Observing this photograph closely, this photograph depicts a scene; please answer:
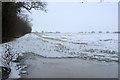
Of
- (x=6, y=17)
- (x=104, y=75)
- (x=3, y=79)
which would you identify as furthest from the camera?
(x=6, y=17)

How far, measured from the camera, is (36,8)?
1479cm

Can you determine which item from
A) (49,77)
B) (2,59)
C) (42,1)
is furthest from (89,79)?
(42,1)

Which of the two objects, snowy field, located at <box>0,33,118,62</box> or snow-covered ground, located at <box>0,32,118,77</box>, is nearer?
snow-covered ground, located at <box>0,32,118,77</box>

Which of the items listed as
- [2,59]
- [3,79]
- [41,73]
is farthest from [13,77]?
[2,59]

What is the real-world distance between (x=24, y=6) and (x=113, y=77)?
40.2 ft

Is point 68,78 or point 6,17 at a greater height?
point 6,17

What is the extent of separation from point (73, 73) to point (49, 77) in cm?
104

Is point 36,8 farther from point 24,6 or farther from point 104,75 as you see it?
point 104,75

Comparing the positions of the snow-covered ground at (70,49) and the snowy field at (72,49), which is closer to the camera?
the snow-covered ground at (70,49)

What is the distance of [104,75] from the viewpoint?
5086 mm

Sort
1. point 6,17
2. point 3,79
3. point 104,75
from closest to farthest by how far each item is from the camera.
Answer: point 3,79
point 104,75
point 6,17

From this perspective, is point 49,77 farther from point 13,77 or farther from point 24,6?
point 24,6

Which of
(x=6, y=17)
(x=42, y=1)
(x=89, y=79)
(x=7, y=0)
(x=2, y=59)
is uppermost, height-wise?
(x=42, y=1)

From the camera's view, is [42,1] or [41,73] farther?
[42,1]
